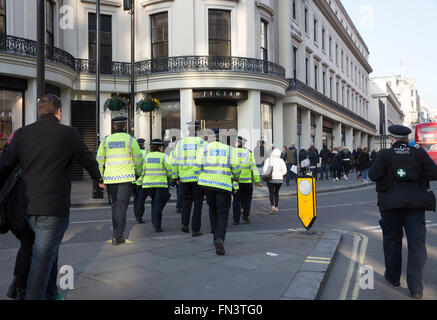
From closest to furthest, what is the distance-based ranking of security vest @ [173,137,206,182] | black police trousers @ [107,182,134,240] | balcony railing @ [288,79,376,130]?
1. black police trousers @ [107,182,134,240]
2. security vest @ [173,137,206,182]
3. balcony railing @ [288,79,376,130]

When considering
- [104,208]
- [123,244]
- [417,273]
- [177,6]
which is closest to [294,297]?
[417,273]

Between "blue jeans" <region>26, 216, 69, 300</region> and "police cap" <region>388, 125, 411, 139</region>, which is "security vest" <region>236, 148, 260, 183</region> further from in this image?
"blue jeans" <region>26, 216, 69, 300</region>

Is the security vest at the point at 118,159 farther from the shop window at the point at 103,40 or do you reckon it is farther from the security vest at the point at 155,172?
the shop window at the point at 103,40

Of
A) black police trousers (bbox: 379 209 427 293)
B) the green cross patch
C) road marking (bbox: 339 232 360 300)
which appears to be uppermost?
the green cross patch

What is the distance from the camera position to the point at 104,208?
1209cm

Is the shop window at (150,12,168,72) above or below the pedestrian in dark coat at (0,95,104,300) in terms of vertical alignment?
above

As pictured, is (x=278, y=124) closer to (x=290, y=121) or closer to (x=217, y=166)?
(x=290, y=121)

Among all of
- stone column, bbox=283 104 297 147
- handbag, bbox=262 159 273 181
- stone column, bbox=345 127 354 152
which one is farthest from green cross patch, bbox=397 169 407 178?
stone column, bbox=345 127 354 152

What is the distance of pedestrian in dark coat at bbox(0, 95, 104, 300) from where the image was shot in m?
3.54

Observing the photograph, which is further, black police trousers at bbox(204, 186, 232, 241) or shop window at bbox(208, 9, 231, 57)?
shop window at bbox(208, 9, 231, 57)

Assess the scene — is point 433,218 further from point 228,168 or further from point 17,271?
point 17,271

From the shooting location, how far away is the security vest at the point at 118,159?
22.0 feet

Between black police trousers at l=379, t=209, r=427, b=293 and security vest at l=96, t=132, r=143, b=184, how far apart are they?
3.90m
